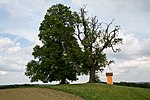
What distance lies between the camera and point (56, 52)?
42.7 m

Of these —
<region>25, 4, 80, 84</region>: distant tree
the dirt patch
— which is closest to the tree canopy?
<region>25, 4, 80, 84</region>: distant tree

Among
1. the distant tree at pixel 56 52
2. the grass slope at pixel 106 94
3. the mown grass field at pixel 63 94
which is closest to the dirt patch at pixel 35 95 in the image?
the mown grass field at pixel 63 94

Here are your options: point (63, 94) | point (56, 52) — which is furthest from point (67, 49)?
point (63, 94)

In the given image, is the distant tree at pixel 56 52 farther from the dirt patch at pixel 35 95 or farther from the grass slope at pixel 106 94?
the dirt patch at pixel 35 95

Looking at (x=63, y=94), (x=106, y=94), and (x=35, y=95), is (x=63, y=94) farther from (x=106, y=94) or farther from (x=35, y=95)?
(x=106, y=94)

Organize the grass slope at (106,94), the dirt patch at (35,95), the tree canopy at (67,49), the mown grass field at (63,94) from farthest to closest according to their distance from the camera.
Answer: the tree canopy at (67,49) → the grass slope at (106,94) → the mown grass field at (63,94) → the dirt patch at (35,95)

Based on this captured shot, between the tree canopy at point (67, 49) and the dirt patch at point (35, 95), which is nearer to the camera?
the dirt patch at point (35, 95)

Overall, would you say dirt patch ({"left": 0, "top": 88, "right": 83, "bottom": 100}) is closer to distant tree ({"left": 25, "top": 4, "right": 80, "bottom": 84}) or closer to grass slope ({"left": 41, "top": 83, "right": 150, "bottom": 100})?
grass slope ({"left": 41, "top": 83, "right": 150, "bottom": 100})

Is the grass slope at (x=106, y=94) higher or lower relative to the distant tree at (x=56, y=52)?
lower

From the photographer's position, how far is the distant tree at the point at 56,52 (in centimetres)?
4222

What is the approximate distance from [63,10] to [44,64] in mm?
9328

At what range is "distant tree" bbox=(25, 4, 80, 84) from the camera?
42219mm

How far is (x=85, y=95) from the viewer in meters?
26.8

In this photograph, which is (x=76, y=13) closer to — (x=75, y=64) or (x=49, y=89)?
(x=75, y=64)
